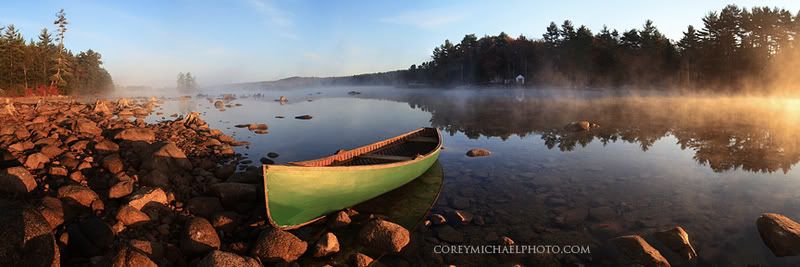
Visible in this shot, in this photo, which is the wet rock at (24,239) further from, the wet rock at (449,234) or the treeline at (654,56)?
the treeline at (654,56)

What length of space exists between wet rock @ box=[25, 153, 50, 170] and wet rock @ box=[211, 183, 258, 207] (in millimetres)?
5646

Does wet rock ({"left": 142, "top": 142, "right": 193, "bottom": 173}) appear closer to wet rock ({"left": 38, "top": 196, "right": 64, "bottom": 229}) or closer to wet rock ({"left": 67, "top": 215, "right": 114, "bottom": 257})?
wet rock ({"left": 38, "top": 196, "right": 64, "bottom": 229})

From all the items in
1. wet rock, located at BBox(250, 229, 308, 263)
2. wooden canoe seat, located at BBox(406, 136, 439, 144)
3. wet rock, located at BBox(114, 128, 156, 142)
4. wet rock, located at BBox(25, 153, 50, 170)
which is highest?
wet rock, located at BBox(114, 128, 156, 142)

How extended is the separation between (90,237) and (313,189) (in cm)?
465

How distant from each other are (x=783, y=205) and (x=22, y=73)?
101153 millimetres

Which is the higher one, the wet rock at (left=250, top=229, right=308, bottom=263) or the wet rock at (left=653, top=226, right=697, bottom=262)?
the wet rock at (left=250, top=229, right=308, bottom=263)

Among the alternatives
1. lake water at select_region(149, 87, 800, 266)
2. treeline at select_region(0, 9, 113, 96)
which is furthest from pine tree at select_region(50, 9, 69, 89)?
lake water at select_region(149, 87, 800, 266)

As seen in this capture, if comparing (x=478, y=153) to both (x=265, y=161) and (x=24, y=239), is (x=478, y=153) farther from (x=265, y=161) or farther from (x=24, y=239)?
(x=24, y=239)

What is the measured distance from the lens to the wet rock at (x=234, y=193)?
10180 millimetres

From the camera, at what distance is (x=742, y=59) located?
186 feet

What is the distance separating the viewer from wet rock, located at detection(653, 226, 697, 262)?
8472 millimetres

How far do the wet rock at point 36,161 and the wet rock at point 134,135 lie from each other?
3.92m

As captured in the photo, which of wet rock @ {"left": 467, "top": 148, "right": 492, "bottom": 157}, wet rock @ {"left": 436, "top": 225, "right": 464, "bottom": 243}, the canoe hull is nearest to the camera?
the canoe hull

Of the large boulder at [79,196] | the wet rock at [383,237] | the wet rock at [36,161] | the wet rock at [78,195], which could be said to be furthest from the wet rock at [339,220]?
the wet rock at [36,161]
